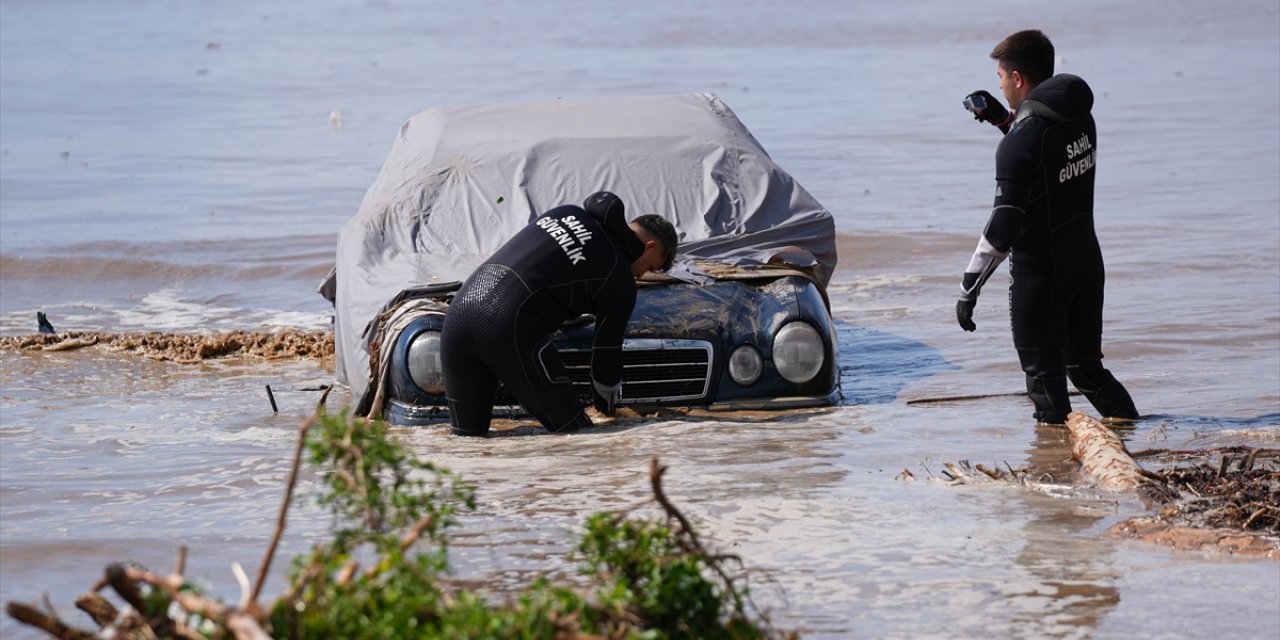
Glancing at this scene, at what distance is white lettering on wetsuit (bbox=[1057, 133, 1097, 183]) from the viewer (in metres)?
6.74

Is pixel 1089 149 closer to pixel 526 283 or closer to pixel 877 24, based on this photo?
pixel 526 283

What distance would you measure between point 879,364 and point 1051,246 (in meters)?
2.58

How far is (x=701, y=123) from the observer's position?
898cm

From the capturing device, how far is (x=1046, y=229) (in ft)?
22.3

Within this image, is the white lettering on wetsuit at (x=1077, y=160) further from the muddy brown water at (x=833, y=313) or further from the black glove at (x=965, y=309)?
the muddy brown water at (x=833, y=313)

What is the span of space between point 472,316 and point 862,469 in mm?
1738

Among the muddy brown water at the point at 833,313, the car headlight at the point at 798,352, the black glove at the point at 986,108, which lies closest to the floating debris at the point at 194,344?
the muddy brown water at the point at 833,313

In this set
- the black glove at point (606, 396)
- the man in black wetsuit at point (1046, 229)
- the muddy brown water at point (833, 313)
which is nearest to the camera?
the muddy brown water at point (833, 313)

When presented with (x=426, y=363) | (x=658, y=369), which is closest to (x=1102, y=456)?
(x=658, y=369)

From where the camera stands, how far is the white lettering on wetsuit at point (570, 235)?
22.5 feet

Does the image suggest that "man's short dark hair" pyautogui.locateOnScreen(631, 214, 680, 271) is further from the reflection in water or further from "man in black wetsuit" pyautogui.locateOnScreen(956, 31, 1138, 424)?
the reflection in water

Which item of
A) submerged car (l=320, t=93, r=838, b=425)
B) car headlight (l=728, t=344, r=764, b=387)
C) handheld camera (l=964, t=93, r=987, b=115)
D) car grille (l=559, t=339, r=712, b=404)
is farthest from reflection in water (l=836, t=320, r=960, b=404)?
handheld camera (l=964, t=93, r=987, b=115)

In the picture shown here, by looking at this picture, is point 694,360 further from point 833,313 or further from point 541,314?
point 833,313

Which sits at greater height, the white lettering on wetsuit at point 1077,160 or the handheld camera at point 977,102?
the handheld camera at point 977,102
